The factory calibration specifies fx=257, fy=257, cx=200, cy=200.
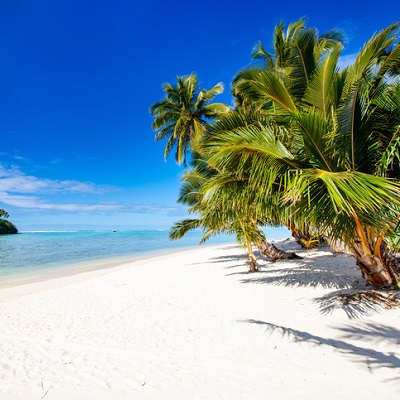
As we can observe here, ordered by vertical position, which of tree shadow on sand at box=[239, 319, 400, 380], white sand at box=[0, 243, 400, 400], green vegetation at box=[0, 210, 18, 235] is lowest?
tree shadow on sand at box=[239, 319, 400, 380]

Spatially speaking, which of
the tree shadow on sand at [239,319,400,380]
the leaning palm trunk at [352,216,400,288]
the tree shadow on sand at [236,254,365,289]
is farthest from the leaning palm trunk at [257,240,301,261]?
the tree shadow on sand at [239,319,400,380]

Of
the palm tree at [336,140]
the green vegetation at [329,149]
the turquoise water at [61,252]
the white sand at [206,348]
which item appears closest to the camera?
the white sand at [206,348]

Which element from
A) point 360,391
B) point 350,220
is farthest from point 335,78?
point 360,391

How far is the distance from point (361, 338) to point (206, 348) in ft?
7.40

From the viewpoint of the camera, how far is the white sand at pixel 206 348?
277 cm

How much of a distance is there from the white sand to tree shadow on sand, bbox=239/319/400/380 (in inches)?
0.5

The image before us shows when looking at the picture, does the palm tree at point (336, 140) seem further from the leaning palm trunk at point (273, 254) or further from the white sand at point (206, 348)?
the leaning palm trunk at point (273, 254)

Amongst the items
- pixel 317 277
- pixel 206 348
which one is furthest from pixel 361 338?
pixel 317 277

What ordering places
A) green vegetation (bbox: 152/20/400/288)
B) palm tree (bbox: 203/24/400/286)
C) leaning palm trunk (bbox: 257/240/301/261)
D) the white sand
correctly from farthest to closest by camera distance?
leaning palm trunk (bbox: 257/240/301/261)
palm tree (bbox: 203/24/400/286)
green vegetation (bbox: 152/20/400/288)
the white sand

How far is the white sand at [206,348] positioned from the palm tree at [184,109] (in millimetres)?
13650

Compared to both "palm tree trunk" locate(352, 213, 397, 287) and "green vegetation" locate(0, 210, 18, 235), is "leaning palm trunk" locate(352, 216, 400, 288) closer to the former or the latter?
"palm tree trunk" locate(352, 213, 397, 287)

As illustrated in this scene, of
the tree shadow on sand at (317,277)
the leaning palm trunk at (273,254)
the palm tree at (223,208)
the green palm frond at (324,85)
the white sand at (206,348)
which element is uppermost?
the green palm frond at (324,85)

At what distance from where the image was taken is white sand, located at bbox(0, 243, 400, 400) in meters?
2.77

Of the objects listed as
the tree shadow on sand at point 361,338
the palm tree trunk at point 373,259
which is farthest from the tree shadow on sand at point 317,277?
the tree shadow on sand at point 361,338
